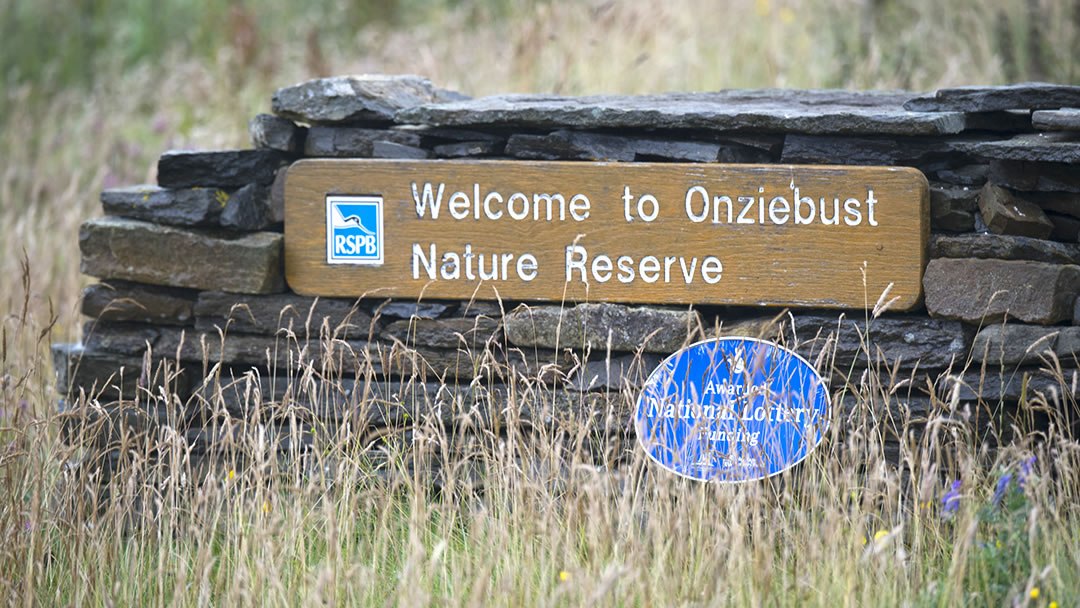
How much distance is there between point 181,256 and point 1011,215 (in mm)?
2651

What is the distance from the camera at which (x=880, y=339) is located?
3082 millimetres

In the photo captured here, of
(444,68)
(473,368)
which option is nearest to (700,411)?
(473,368)

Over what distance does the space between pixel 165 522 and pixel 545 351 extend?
1.27m

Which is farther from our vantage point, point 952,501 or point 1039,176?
point 1039,176

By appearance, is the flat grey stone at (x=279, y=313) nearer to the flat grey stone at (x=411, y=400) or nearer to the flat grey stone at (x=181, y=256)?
the flat grey stone at (x=181, y=256)

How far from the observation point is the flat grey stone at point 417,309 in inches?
131

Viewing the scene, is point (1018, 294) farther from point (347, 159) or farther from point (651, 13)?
point (651, 13)

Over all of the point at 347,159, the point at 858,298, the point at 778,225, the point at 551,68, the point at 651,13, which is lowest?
the point at 858,298

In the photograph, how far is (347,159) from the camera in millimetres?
3342

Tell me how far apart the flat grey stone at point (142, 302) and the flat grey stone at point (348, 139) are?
0.68 m

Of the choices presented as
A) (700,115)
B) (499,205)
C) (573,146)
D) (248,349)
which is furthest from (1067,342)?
(248,349)

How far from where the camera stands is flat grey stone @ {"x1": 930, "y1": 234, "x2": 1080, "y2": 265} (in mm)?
2963

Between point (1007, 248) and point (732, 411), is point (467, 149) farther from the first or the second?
point (1007, 248)

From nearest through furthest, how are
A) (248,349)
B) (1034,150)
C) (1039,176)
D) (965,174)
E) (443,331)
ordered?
(1034,150) → (1039,176) → (965,174) → (443,331) → (248,349)
